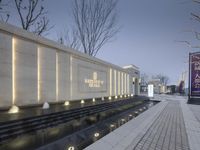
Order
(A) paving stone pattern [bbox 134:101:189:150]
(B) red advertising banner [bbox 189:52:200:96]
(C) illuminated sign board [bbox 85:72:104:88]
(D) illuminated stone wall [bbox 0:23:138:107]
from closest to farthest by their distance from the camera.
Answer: (A) paving stone pattern [bbox 134:101:189:150]
(D) illuminated stone wall [bbox 0:23:138:107]
(C) illuminated sign board [bbox 85:72:104:88]
(B) red advertising banner [bbox 189:52:200:96]

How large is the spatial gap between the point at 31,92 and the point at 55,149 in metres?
2.63

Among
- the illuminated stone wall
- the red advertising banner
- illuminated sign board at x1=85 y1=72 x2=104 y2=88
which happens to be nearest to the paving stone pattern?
the illuminated stone wall

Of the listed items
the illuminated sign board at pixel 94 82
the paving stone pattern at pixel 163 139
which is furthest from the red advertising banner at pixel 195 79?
the paving stone pattern at pixel 163 139

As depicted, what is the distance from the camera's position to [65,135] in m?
6.91

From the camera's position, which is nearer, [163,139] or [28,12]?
[163,139]

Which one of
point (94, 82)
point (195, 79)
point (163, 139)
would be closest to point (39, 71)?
point (163, 139)

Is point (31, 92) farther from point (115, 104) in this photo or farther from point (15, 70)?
point (115, 104)

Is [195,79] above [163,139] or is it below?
above

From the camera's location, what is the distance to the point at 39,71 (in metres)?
8.04

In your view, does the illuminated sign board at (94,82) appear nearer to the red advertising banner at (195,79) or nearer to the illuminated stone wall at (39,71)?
the illuminated stone wall at (39,71)

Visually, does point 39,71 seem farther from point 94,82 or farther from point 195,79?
point 195,79

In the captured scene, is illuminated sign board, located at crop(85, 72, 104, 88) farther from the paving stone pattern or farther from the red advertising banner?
the red advertising banner


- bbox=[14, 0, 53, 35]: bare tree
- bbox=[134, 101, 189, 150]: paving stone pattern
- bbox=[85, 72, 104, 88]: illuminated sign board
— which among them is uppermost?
bbox=[14, 0, 53, 35]: bare tree

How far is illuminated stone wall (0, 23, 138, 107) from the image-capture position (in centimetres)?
629
